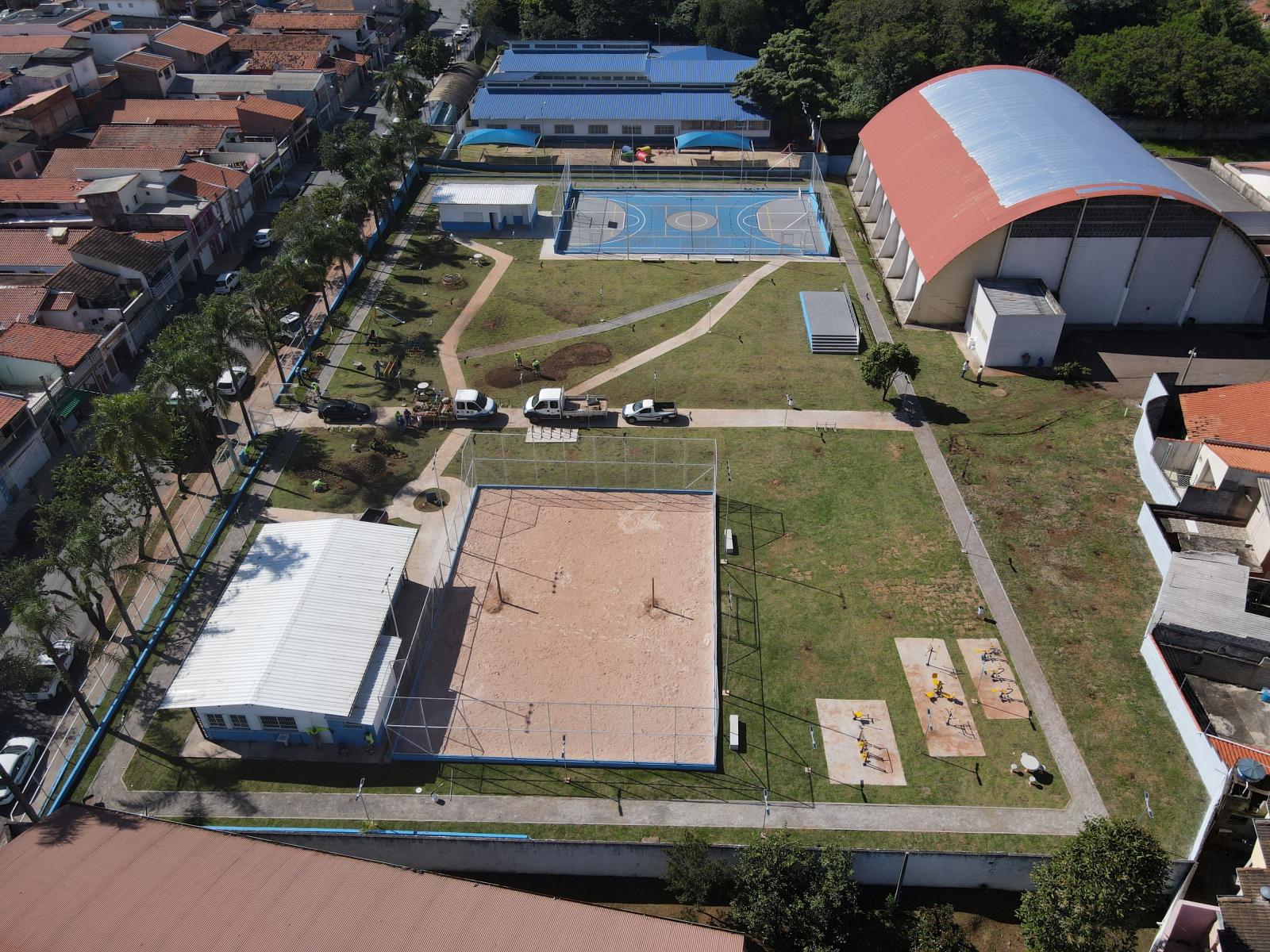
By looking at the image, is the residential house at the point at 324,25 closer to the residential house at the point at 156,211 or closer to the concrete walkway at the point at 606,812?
the residential house at the point at 156,211

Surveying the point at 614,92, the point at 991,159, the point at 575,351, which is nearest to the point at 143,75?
the point at 614,92

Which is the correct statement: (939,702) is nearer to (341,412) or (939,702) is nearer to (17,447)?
(341,412)

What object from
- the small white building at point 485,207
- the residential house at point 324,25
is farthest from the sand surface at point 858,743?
the residential house at point 324,25

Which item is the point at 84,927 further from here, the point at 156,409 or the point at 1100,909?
the point at 1100,909

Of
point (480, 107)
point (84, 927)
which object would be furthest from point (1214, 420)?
point (480, 107)

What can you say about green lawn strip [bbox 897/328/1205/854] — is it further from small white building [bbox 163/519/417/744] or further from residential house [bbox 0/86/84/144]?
residential house [bbox 0/86/84/144]
